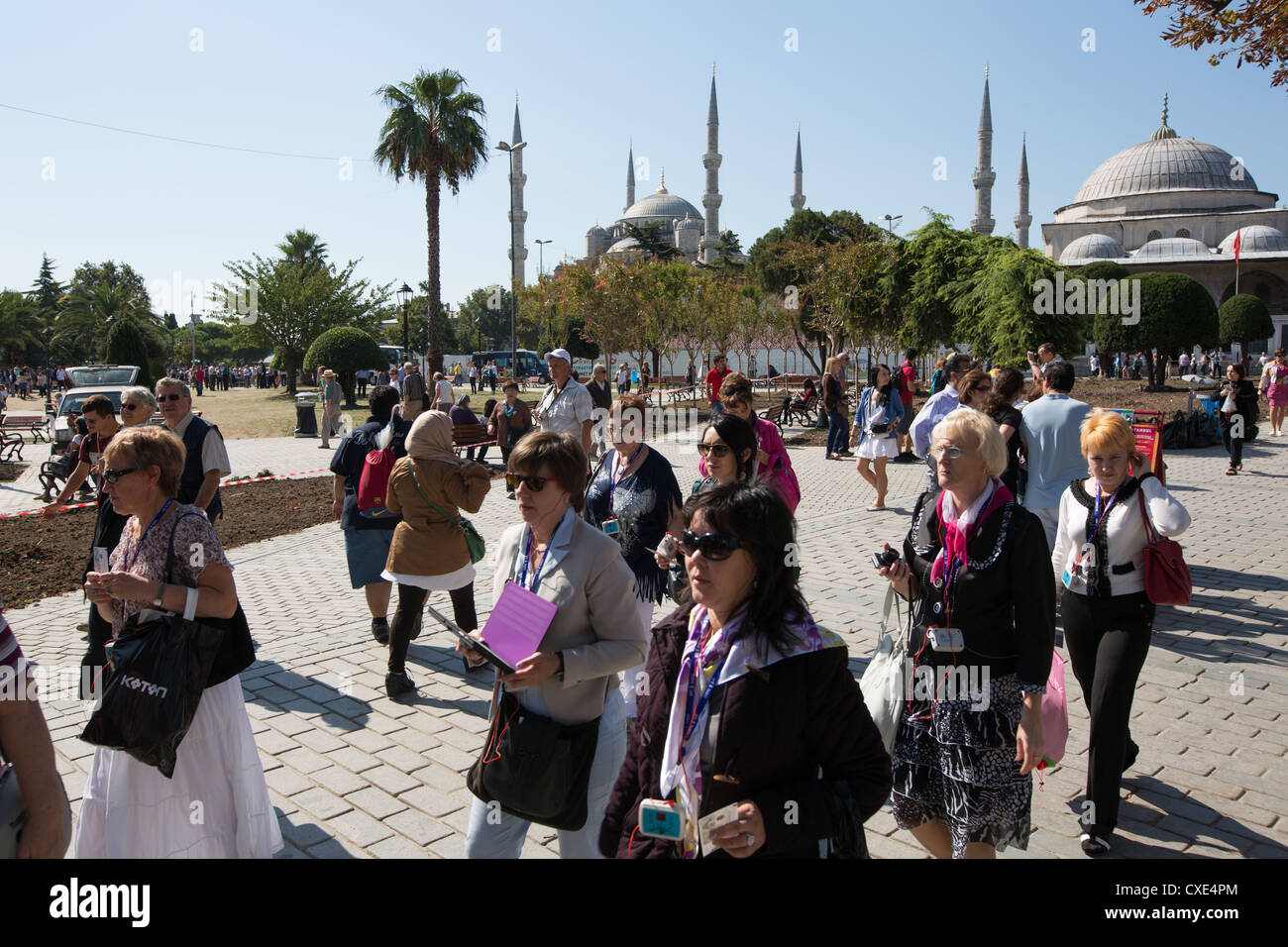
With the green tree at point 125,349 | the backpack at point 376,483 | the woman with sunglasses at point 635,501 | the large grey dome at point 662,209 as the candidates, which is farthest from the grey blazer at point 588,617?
the large grey dome at point 662,209

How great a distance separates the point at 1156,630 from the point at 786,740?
607 centimetres

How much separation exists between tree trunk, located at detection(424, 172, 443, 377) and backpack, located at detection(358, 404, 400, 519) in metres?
25.8

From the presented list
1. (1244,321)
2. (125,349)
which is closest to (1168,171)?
(1244,321)

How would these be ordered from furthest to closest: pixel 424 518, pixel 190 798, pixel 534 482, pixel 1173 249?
1. pixel 1173 249
2. pixel 424 518
3. pixel 190 798
4. pixel 534 482

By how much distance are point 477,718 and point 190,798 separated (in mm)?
2189

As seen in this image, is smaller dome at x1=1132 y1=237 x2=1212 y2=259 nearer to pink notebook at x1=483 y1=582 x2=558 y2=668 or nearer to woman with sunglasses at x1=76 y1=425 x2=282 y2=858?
pink notebook at x1=483 y1=582 x2=558 y2=668

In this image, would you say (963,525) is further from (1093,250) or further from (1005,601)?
(1093,250)

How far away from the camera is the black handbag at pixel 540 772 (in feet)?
9.29

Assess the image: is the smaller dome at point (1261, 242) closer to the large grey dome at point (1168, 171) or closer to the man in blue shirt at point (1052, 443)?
the large grey dome at point (1168, 171)

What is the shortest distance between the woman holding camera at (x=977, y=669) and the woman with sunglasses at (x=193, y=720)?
2414mm

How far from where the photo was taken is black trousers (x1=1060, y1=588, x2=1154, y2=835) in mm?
3818

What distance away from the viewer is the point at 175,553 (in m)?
3.21

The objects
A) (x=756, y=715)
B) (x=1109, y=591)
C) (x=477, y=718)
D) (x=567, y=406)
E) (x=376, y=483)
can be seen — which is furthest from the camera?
(x=567, y=406)
